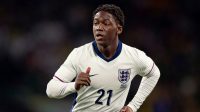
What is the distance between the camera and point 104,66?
6.86 metres

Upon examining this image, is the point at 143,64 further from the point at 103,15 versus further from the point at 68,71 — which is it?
the point at 68,71

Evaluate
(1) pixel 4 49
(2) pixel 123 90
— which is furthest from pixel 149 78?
(1) pixel 4 49

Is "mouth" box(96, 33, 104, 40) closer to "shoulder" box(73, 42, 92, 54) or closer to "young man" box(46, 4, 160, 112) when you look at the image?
"young man" box(46, 4, 160, 112)

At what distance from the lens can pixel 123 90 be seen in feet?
22.9

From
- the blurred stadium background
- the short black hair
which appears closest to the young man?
A: the short black hair

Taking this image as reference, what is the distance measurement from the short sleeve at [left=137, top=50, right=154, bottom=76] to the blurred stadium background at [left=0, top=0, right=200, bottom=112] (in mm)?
3646

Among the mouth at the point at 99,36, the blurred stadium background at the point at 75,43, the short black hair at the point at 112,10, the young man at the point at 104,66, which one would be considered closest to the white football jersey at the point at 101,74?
the young man at the point at 104,66

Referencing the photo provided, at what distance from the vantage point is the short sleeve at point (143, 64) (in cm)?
706

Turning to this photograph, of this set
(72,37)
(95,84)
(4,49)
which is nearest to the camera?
(95,84)

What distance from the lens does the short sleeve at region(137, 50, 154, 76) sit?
23.2ft

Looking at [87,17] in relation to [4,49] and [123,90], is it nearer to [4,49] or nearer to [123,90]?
[4,49]

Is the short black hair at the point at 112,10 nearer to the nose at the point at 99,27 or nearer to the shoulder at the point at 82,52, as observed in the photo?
the nose at the point at 99,27

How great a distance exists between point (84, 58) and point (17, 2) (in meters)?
7.58

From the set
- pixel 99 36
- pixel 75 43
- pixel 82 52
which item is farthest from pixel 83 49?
pixel 75 43
